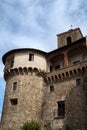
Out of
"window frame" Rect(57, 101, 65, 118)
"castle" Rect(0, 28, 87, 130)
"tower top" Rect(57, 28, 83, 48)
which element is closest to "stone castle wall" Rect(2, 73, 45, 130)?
"castle" Rect(0, 28, 87, 130)

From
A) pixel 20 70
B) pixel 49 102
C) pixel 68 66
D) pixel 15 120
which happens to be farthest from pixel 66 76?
pixel 15 120

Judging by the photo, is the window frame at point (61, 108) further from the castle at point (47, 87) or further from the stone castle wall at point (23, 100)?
the stone castle wall at point (23, 100)

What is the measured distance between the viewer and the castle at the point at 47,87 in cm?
2891

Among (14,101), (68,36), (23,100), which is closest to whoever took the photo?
(23,100)

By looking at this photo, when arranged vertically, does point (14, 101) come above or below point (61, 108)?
above

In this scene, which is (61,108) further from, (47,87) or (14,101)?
(14,101)

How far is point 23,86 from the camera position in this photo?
31594mm

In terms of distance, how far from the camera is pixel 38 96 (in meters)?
31.6

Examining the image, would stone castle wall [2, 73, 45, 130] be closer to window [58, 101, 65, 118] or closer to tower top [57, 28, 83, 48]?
window [58, 101, 65, 118]

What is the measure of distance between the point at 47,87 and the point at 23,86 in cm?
360

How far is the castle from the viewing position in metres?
28.9

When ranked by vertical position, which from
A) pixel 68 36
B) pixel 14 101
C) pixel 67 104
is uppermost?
pixel 68 36

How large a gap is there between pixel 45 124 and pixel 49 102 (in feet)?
9.81

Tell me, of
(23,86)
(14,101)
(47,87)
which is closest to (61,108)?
(47,87)
